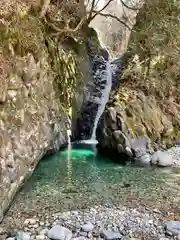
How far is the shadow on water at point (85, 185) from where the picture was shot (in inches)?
217

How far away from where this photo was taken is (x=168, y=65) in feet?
32.5

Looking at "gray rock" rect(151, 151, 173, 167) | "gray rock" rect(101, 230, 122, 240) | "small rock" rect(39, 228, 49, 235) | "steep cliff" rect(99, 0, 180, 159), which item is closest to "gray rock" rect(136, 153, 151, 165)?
"gray rock" rect(151, 151, 173, 167)

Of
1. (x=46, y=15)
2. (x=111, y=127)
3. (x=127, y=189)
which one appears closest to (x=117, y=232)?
(x=127, y=189)

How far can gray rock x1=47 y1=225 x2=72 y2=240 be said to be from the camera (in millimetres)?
4281

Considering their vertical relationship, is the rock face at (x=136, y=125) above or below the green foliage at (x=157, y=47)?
below

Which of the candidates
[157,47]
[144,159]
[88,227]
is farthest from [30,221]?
[157,47]

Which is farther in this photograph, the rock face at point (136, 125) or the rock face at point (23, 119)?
the rock face at point (136, 125)

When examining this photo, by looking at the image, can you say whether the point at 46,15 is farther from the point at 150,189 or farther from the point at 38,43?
the point at 150,189

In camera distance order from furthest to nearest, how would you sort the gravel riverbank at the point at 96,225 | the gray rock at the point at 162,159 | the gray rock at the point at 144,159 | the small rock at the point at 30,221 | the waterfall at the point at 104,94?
1. the waterfall at the point at 104,94
2. the gray rock at the point at 144,159
3. the gray rock at the point at 162,159
4. the small rock at the point at 30,221
5. the gravel riverbank at the point at 96,225

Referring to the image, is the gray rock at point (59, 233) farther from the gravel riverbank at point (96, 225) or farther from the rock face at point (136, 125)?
the rock face at point (136, 125)

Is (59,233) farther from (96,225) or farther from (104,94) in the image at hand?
(104,94)

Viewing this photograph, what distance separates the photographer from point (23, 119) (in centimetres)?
587

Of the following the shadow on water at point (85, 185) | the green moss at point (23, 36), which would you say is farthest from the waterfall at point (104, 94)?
the green moss at point (23, 36)

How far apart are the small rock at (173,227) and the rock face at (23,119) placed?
7.90ft
